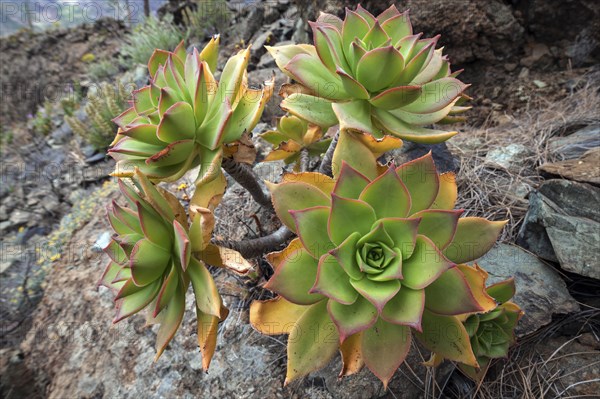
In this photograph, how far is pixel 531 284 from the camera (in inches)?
61.6

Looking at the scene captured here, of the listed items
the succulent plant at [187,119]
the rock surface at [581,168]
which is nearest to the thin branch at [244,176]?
the succulent plant at [187,119]

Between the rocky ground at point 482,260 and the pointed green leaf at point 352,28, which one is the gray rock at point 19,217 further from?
the pointed green leaf at point 352,28

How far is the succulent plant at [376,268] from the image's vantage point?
94cm

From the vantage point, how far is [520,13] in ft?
8.87

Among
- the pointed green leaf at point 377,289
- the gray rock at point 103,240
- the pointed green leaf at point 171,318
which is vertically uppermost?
the pointed green leaf at point 377,289

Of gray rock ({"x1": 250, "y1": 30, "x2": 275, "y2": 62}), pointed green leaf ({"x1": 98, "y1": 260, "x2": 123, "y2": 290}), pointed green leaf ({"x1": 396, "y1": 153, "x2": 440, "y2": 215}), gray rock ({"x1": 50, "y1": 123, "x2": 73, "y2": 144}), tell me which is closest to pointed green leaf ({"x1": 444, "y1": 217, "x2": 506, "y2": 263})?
pointed green leaf ({"x1": 396, "y1": 153, "x2": 440, "y2": 215})

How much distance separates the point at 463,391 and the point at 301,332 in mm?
895

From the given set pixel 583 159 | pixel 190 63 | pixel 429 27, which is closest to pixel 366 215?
pixel 190 63

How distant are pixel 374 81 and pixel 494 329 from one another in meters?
0.97

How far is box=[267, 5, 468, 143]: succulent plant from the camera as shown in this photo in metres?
1.15

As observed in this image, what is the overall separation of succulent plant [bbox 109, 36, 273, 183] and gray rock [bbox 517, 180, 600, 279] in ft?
4.22

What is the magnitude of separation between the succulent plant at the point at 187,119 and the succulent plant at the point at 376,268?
0.99 feet

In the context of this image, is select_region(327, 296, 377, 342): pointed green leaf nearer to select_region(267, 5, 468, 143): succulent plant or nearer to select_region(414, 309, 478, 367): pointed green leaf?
select_region(414, 309, 478, 367): pointed green leaf

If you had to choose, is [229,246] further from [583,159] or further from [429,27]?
[429,27]
